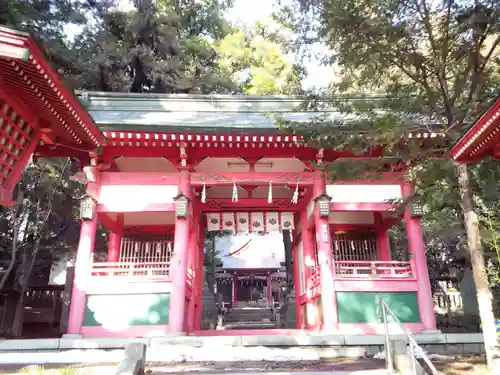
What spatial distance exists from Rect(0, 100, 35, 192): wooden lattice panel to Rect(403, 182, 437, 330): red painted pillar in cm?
845

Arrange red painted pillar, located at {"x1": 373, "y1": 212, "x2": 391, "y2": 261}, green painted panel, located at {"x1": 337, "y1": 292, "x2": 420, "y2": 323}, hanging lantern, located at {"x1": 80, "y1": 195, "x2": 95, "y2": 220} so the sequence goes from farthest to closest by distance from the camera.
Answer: red painted pillar, located at {"x1": 373, "y1": 212, "x2": 391, "y2": 261} < hanging lantern, located at {"x1": 80, "y1": 195, "x2": 95, "y2": 220} < green painted panel, located at {"x1": 337, "y1": 292, "x2": 420, "y2": 323}

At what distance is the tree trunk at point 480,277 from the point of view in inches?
226

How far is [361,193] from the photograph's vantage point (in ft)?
33.6

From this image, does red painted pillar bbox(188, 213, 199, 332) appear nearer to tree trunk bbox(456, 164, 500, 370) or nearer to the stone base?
the stone base

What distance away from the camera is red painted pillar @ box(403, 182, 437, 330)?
29.9ft

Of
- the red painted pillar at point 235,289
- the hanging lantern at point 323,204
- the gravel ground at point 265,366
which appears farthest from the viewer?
the red painted pillar at point 235,289

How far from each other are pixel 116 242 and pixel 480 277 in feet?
31.2

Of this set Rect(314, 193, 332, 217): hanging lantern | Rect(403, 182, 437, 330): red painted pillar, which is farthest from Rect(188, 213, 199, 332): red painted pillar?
Rect(403, 182, 437, 330): red painted pillar

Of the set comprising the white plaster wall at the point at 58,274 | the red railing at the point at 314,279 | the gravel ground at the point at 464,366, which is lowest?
the gravel ground at the point at 464,366

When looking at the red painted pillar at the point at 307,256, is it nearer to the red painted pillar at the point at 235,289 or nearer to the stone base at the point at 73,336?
the stone base at the point at 73,336

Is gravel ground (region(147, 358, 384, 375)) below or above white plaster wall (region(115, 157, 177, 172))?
below

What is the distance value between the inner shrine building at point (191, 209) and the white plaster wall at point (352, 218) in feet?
0.11

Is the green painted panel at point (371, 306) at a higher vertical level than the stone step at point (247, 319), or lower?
higher

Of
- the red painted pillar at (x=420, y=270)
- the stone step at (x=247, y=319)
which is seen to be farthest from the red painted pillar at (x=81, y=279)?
the stone step at (x=247, y=319)
